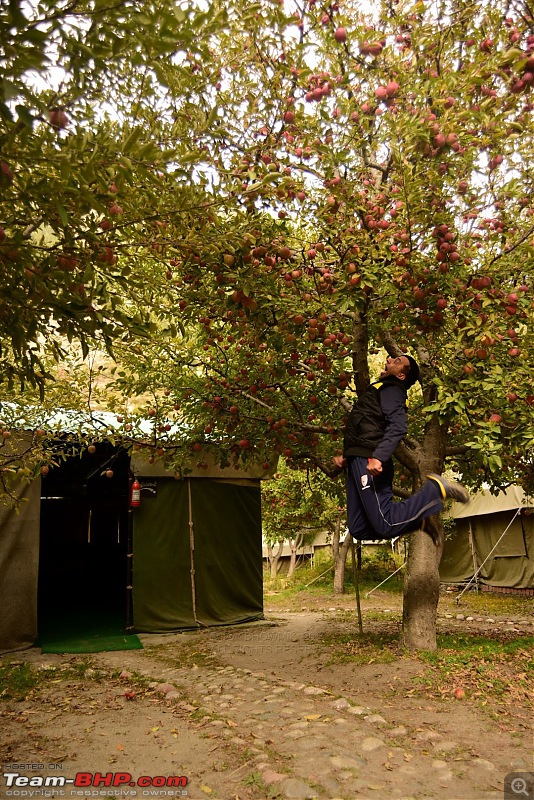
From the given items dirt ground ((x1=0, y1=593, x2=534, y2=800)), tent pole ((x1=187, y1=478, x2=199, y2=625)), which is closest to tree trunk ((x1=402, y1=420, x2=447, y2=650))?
dirt ground ((x1=0, y1=593, x2=534, y2=800))

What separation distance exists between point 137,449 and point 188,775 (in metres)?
4.65

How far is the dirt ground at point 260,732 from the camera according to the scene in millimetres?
3260

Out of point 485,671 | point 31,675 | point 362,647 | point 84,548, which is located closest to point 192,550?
point 362,647

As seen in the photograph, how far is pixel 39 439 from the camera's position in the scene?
6938 millimetres

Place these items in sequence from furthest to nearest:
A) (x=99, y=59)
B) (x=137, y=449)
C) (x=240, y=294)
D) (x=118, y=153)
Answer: (x=137, y=449) < (x=240, y=294) < (x=118, y=153) < (x=99, y=59)

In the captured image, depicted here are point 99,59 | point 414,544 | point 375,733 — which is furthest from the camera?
point 414,544

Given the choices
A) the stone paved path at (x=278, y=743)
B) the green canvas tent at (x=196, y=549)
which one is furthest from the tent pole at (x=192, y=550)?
the stone paved path at (x=278, y=743)

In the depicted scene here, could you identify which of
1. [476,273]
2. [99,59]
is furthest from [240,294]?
[99,59]

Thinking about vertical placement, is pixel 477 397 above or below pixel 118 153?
below

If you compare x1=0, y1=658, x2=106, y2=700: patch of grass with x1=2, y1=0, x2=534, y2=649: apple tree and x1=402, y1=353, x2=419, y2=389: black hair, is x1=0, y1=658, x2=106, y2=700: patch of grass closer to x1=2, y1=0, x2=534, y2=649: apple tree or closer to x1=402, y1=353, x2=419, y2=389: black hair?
x1=2, y1=0, x2=534, y2=649: apple tree

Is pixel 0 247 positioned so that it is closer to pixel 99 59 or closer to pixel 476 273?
pixel 99 59

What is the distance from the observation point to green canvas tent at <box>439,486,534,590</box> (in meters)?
15.2

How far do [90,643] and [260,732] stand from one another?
535 cm

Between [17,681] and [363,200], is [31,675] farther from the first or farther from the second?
[363,200]
